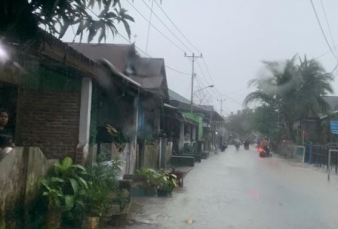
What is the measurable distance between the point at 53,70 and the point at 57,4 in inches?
245

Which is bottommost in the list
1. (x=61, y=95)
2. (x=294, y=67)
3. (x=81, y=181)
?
(x=81, y=181)

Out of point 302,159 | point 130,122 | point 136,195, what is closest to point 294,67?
point 302,159

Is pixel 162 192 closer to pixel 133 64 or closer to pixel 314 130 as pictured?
pixel 133 64

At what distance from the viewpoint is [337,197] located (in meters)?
13.7

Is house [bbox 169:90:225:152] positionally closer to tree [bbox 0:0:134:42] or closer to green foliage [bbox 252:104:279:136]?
green foliage [bbox 252:104:279:136]

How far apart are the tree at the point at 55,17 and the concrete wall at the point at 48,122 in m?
6.29

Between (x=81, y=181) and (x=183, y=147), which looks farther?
(x=183, y=147)

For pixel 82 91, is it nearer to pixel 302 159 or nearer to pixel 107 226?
pixel 107 226

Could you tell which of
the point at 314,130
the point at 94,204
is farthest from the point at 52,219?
the point at 314,130

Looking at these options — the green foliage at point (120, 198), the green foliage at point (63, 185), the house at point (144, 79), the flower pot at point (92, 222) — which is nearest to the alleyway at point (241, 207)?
the green foliage at point (120, 198)

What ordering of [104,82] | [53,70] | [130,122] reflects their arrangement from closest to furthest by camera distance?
[53,70]
[104,82]
[130,122]

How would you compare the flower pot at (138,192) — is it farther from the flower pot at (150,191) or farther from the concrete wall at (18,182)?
the concrete wall at (18,182)

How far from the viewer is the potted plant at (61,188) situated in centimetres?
716

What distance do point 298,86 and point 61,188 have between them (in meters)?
38.1
